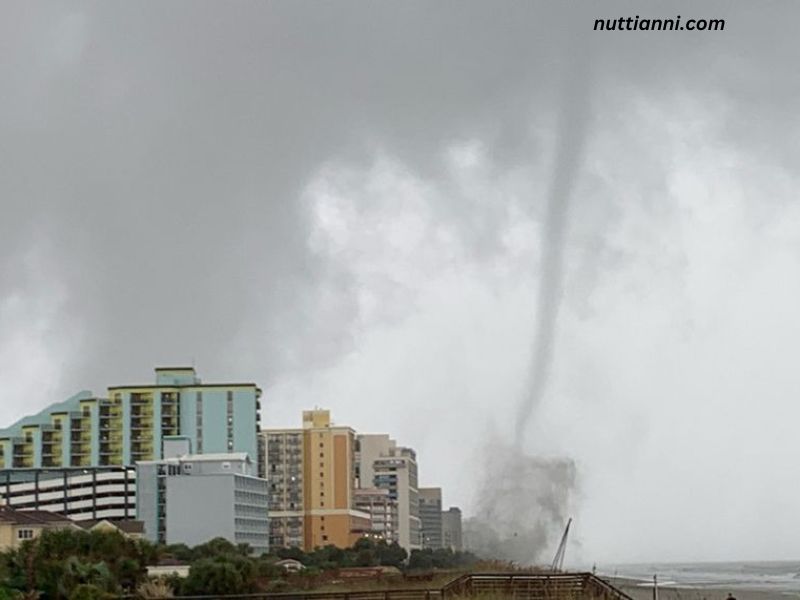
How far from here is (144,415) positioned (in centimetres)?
13050

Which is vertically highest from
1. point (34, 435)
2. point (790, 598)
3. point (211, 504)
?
point (34, 435)

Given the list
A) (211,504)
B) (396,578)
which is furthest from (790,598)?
(211,504)

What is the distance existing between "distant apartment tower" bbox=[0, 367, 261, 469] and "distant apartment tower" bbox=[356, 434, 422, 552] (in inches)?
1346

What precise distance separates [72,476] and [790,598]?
75.3 m

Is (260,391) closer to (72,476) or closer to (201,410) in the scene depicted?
(201,410)

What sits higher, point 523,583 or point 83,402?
point 83,402

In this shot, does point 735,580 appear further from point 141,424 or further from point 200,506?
point 141,424

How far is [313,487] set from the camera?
14125 cm

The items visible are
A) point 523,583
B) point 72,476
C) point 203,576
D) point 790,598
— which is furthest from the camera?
point 72,476

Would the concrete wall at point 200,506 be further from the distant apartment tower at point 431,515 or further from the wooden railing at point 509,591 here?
the distant apartment tower at point 431,515

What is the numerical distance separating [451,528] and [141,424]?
77715 millimetres

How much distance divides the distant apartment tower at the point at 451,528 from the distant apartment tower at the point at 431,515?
8.18ft

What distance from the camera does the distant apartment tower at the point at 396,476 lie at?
158000 millimetres

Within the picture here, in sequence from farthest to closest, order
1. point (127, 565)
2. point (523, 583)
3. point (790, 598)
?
point (790, 598) < point (127, 565) < point (523, 583)
